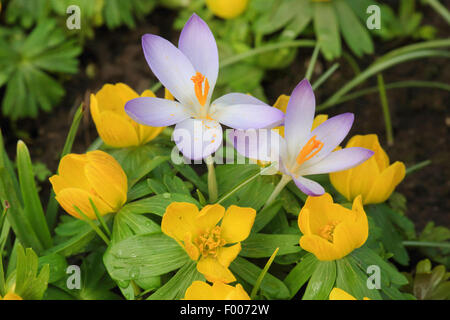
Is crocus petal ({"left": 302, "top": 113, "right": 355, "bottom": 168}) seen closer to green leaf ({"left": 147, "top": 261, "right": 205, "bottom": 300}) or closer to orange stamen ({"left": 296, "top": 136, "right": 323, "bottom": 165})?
orange stamen ({"left": 296, "top": 136, "right": 323, "bottom": 165})

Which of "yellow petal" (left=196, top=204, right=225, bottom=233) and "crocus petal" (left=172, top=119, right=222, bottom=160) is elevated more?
"crocus petal" (left=172, top=119, right=222, bottom=160)

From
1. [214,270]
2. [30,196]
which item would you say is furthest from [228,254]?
[30,196]

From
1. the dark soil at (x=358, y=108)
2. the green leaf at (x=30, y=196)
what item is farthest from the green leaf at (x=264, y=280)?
the dark soil at (x=358, y=108)

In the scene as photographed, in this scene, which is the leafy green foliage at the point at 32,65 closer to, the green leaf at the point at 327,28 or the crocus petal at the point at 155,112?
the green leaf at the point at 327,28

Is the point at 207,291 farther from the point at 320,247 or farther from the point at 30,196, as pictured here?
the point at 30,196

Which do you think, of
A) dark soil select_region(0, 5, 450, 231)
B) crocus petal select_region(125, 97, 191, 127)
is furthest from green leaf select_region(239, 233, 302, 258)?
dark soil select_region(0, 5, 450, 231)

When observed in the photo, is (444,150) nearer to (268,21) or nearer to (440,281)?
(268,21)
